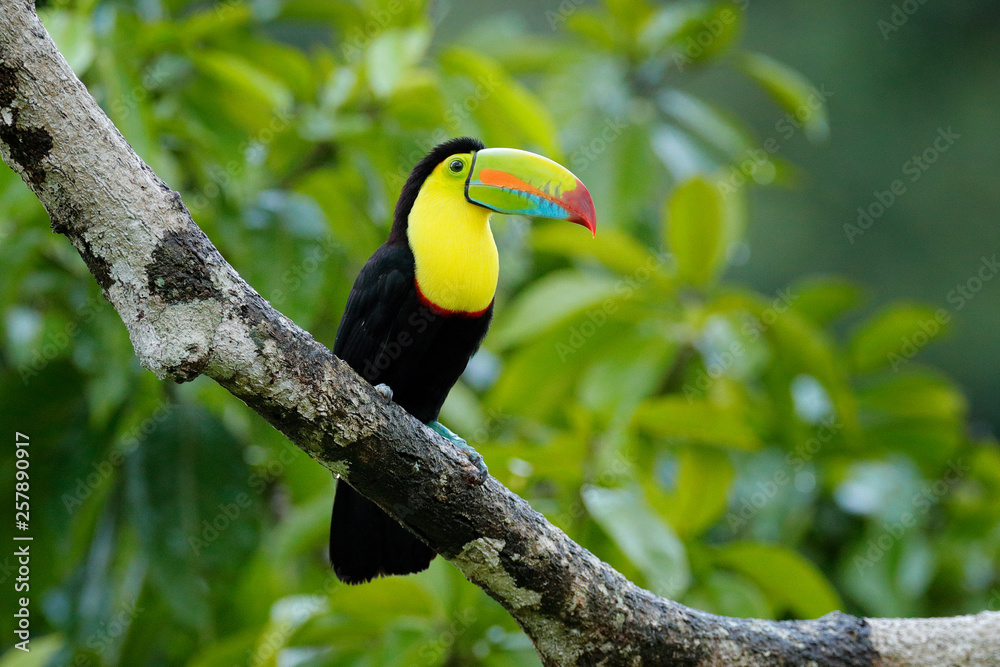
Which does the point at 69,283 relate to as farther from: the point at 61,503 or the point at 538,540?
the point at 538,540

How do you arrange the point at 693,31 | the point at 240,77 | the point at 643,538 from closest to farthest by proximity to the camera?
the point at 643,538 → the point at 240,77 → the point at 693,31

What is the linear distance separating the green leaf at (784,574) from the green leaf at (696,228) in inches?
38.4

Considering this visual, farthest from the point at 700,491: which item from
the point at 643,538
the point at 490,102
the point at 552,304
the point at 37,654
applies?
the point at 37,654

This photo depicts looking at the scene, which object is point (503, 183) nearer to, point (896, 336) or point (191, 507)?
point (191, 507)

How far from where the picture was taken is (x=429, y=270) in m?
2.24

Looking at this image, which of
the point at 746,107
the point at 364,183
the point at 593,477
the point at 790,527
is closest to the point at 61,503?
the point at 364,183

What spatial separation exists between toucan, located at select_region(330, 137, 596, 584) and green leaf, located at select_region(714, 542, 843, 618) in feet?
3.95

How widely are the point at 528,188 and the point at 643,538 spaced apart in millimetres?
1013

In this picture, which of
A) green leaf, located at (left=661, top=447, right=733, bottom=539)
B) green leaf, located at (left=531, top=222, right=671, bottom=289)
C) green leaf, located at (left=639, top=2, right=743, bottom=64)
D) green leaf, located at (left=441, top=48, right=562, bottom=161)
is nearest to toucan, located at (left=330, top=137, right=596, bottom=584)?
green leaf, located at (left=441, top=48, right=562, bottom=161)

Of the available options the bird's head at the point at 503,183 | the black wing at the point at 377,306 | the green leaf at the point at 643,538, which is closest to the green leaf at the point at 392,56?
the bird's head at the point at 503,183

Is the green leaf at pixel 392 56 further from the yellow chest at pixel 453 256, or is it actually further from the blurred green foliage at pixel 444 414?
the yellow chest at pixel 453 256

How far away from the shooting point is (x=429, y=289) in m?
2.24

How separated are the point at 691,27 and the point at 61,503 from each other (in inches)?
118

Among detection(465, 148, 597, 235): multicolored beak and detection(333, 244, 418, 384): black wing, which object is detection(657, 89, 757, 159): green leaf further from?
detection(333, 244, 418, 384): black wing
